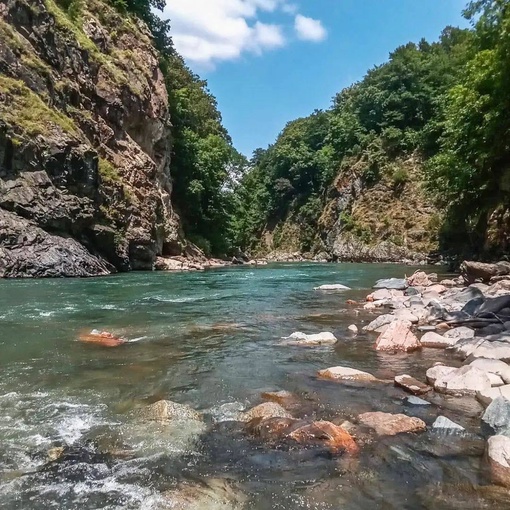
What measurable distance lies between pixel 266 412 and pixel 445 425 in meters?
1.85

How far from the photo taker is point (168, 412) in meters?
5.50

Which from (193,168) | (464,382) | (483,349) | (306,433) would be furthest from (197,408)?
(193,168)

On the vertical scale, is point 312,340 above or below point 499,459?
below

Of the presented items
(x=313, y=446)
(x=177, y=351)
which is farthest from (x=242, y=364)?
(x=313, y=446)

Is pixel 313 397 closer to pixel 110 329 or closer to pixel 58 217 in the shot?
pixel 110 329

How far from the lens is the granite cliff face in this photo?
24.3m

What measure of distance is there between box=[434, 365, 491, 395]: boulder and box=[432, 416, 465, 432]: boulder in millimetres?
1188

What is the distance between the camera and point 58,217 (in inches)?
990

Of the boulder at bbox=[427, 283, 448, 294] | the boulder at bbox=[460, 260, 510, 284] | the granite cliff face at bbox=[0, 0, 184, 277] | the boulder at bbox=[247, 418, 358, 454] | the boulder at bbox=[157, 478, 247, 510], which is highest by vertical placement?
the granite cliff face at bbox=[0, 0, 184, 277]

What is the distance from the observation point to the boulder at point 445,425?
197 inches

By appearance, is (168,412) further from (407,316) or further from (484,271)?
(484,271)

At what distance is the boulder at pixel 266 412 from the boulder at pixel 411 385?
1.78m

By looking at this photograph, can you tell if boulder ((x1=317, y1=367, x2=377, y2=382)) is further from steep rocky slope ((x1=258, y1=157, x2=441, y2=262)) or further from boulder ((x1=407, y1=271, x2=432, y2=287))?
steep rocky slope ((x1=258, y1=157, x2=441, y2=262))

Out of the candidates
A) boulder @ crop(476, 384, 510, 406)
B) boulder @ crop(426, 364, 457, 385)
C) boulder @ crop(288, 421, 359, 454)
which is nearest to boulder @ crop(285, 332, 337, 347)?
boulder @ crop(426, 364, 457, 385)
